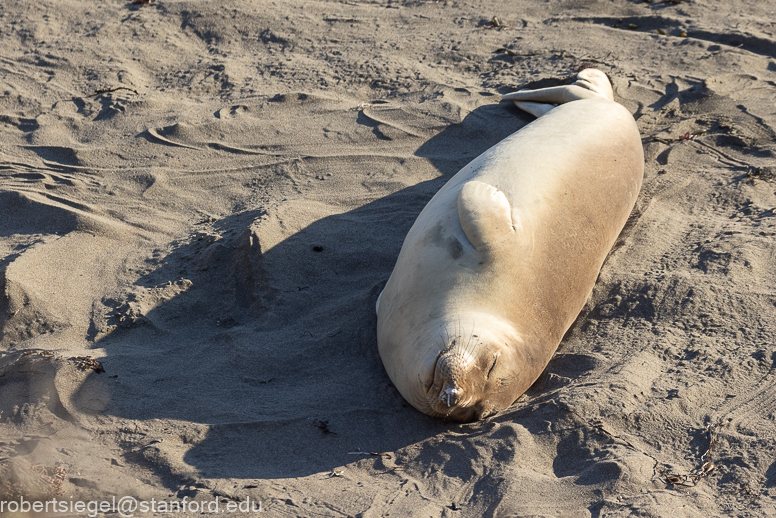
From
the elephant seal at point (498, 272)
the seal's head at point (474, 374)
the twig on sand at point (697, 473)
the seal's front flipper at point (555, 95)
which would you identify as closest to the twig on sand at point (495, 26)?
the seal's front flipper at point (555, 95)

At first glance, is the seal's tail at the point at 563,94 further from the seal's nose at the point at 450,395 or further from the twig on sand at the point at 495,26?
the seal's nose at the point at 450,395

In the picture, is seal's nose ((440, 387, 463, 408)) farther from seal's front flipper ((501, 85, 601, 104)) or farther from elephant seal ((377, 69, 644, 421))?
seal's front flipper ((501, 85, 601, 104))

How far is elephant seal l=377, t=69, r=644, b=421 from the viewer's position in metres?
3.14

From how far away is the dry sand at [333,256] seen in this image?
3.09 meters

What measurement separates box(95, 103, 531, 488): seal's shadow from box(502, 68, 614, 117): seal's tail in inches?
46.7

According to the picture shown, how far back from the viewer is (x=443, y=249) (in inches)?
138

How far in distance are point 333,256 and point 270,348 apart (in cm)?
88

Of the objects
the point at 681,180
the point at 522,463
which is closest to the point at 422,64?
the point at 681,180

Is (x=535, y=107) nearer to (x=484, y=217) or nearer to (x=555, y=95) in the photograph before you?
(x=555, y=95)

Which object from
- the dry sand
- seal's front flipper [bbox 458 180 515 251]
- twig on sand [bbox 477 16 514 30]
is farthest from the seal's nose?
twig on sand [bbox 477 16 514 30]

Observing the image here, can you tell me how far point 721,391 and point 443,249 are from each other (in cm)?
154

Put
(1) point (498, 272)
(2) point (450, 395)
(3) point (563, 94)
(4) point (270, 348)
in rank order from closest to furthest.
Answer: (2) point (450, 395) < (1) point (498, 272) < (4) point (270, 348) < (3) point (563, 94)

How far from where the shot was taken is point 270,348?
386 cm

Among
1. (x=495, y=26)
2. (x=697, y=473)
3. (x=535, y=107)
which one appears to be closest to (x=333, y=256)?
(x=535, y=107)
